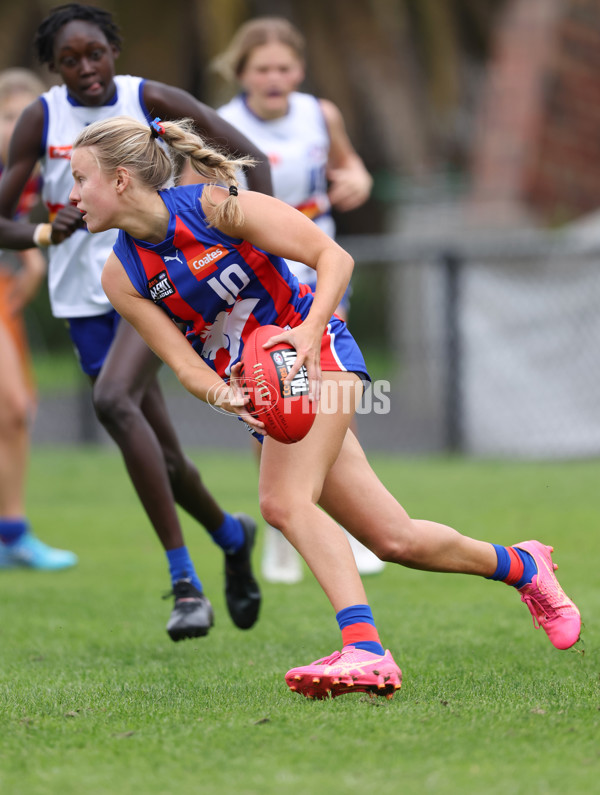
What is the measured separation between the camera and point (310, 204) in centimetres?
580

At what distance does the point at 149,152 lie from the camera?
11.6 ft

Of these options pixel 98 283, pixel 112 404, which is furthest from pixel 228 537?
pixel 98 283

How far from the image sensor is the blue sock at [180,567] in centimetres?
442

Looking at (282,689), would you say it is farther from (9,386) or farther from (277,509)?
(9,386)

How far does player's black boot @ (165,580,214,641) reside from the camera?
416cm

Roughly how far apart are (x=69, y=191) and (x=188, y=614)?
175cm

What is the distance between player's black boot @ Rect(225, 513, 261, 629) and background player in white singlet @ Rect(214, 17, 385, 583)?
110cm

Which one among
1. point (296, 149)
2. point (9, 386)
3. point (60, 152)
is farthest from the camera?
point (9, 386)

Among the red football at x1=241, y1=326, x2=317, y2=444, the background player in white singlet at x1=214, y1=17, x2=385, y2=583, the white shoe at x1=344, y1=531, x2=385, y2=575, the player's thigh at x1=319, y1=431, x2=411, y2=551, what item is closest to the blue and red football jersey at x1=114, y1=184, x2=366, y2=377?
the red football at x1=241, y1=326, x2=317, y2=444

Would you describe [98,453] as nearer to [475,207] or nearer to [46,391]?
[46,391]

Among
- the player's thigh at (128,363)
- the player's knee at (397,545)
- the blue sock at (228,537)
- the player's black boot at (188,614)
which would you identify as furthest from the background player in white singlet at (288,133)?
the player's knee at (397,545)

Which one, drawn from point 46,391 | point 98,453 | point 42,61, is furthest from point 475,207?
point 42,61

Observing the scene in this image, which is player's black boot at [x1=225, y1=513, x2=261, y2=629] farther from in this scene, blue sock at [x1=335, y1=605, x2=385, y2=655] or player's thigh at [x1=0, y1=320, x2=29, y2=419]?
player's thigh at [x1=0, y1=320, x2=29, y2=419]

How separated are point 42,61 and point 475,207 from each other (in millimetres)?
9006
